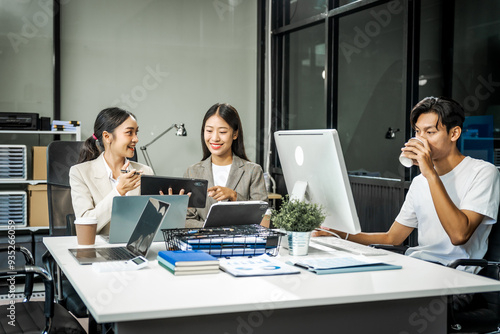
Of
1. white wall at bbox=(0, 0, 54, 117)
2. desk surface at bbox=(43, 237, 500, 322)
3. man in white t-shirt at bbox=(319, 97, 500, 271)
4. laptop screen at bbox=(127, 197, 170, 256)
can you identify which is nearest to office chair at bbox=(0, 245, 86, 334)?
desk surface at bbox=(43, 237, 500, 322)

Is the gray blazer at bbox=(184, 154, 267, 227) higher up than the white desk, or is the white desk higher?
the gray blazer at bbox=(184, 154, 267, 227)

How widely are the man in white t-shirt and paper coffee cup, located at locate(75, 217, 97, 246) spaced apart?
1.20m

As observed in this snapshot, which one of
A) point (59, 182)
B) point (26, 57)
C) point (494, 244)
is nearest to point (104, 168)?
point (59, 182)

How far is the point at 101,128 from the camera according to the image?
3.10 m

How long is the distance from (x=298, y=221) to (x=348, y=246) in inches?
15.3

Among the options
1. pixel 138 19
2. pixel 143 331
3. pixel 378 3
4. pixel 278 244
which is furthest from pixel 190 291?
pixel 138 19

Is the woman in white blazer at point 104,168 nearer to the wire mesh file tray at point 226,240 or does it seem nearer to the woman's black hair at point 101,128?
the woman's black hair at point 101,128

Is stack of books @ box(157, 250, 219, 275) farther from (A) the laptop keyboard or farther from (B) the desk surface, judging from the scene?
(A) the laptop keyboard

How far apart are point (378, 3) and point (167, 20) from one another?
2241 mm

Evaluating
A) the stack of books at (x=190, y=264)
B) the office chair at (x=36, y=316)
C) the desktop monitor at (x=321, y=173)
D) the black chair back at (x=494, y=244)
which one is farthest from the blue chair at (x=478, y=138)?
the office chair at (x=36, y=316)

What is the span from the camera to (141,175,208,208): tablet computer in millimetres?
2469

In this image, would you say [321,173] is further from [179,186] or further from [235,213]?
[179,186]

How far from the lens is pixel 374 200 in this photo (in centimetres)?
451

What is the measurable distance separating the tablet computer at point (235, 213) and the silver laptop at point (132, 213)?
4.8 inches
